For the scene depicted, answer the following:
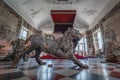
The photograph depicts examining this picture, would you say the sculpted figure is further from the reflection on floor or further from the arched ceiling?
the arched ceiling

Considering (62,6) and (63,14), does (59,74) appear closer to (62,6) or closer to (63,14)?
(63,14)

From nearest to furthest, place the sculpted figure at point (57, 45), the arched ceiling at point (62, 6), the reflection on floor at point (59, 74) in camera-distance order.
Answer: the reflection on floor at point (59, 74)
the sculpted figure at point (57, 45)
the arched ceiling at point (62, 6)

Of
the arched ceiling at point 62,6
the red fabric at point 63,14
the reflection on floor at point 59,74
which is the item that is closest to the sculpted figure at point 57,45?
the reflection on floor at point 59,74

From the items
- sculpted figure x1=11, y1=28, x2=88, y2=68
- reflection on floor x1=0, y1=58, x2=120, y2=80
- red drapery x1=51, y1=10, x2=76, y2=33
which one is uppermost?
red drapery x1=51, y1=10, x2=76, y2=33

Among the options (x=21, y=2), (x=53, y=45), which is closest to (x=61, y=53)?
(x=53, y=45)

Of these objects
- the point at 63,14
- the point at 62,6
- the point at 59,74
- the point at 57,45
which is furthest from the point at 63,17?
the point at 59,74

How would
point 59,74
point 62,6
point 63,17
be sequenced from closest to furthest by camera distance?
1. point 59,74
2. point 62,6
3. point 63,17

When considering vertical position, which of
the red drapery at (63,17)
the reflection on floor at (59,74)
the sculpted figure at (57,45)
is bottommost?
the reflection on floor at (59,74)

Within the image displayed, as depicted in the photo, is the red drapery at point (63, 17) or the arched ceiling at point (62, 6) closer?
the arched ceiling at point (62, 6)

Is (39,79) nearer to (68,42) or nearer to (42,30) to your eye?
(68,42)

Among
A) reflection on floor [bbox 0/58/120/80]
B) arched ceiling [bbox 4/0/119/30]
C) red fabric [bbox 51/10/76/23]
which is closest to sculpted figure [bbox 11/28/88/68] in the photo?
reflection on floor [bbox 0/58/120/80]

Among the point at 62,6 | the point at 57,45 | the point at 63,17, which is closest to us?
the point at 57,45

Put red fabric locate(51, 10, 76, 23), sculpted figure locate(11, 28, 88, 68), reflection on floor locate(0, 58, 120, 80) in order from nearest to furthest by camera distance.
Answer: reflection on floor locate(0, 58, 120, 80), sculpted figure locate(11, 28, 88, 68), red fabric locate(51, 10, 76, 23)

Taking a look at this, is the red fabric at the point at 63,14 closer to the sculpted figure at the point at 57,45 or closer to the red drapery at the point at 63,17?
the red drapery at the point at 63,17
